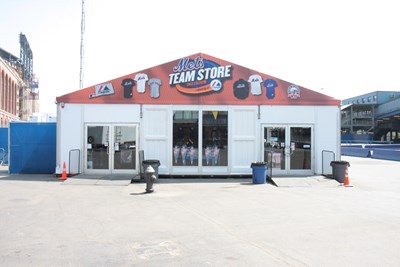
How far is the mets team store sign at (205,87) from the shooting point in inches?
693

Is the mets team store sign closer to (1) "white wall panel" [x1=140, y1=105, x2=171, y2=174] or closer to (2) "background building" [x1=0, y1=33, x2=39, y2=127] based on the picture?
(1) "white wall panel" [x1=140, y1=105, x2=171, y2=174]

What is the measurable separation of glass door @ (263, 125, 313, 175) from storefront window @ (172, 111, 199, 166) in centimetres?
316

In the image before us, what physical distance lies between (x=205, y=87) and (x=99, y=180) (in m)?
6.18

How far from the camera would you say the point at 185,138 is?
17766 mm

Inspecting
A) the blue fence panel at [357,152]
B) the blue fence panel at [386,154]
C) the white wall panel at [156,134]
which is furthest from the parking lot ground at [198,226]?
the blue fence panel at [357,152]

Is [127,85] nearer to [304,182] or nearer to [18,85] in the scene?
[304,182]

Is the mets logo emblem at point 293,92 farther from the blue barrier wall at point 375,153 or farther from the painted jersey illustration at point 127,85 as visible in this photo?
the blue barrier wall at point 375,153

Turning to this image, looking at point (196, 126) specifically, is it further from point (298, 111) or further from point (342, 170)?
point (342, 170)

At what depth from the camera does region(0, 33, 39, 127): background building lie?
68.8m

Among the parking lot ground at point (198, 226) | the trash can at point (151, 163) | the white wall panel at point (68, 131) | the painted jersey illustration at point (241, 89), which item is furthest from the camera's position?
the painted jersey illustration at point (241, 89)

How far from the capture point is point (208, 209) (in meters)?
10.4

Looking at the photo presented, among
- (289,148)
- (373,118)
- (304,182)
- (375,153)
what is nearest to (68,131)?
(289,148)

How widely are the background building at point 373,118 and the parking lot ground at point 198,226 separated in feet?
224

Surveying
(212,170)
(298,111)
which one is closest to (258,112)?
(298,111)
